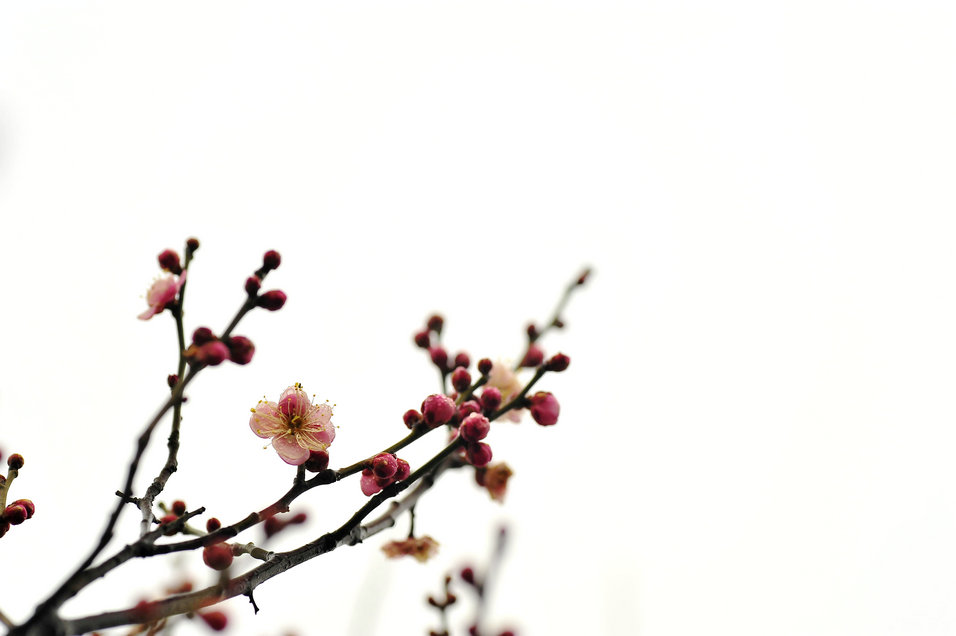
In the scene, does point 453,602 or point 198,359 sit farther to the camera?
point 453,602

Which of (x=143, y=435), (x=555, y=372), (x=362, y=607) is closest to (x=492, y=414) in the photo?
(x=555, y=372)

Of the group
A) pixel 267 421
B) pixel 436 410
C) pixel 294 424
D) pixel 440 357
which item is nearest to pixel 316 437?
pixel 294 424

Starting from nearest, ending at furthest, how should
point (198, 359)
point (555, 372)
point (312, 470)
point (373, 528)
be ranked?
point (198, 359) → point (312, 470) → point (373, 528) → point (555, 372)

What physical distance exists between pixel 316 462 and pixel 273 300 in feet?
1.24

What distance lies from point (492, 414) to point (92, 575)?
0.95m

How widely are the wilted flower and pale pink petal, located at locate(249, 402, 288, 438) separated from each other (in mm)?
597

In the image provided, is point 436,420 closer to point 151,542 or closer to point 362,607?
point 151,542

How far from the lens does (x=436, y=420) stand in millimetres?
1493

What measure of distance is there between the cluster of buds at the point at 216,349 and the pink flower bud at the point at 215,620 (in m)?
0.97

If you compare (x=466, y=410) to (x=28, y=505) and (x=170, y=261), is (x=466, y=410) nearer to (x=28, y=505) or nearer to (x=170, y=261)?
(x=170, y=261)

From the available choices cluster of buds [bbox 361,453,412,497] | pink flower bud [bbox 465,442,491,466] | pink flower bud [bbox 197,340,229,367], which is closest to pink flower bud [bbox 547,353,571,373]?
pink flower bud [bbox 465,442,491,466]

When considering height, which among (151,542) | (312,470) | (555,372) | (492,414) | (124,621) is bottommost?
(124,621)

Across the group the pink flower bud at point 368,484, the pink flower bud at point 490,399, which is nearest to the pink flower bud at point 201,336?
the pink flower bud at point 368,484

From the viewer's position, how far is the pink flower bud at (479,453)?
1.58 metres
